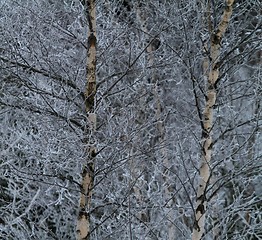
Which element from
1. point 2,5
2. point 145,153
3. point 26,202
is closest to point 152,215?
point 26,202

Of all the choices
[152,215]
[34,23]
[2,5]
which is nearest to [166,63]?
[34,23]

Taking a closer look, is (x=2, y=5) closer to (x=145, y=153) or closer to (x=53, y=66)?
(x=53, y=66)

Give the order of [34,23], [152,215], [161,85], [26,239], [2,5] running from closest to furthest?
[34,23] → [2,5] → [26,239] → [152,215] → [161,85]

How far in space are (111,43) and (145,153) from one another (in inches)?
46.5

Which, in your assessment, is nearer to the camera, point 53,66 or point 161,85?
point 53,66

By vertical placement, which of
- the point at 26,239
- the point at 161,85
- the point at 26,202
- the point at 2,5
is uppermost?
the point at 161,85

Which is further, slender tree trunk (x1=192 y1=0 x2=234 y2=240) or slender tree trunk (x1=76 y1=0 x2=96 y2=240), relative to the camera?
slender tree trunk (x1=76 y1=0 x2=96 y2=240)

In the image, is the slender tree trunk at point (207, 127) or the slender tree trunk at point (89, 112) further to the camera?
the slender tree trunk at point (89, 112)

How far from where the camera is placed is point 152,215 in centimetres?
931

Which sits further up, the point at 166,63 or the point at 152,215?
the point at 166,63

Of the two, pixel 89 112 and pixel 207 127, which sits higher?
pixel 89 112

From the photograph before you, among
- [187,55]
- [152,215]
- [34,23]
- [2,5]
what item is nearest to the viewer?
[187,55]

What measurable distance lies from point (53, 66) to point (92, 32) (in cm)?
53

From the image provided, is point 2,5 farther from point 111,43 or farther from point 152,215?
point 152,215
